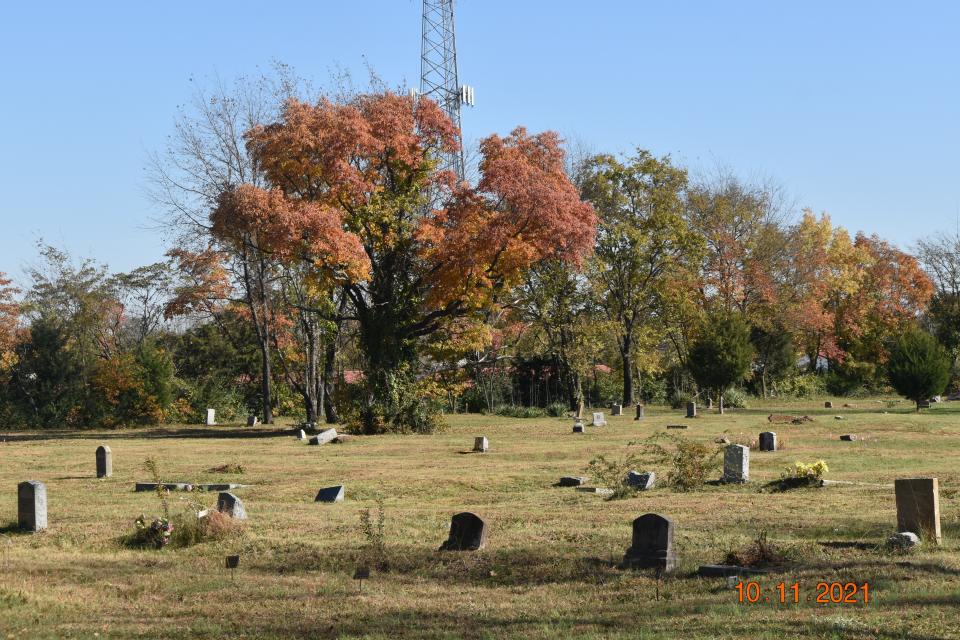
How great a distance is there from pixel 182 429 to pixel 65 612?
30.4 meters

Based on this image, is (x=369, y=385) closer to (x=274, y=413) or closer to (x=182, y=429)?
(x=182, y=429)

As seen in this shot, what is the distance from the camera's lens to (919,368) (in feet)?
124

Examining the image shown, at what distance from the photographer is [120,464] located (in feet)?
76.8

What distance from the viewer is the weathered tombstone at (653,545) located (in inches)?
411

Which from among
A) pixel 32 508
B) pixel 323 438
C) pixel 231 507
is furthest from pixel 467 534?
pixel 323 438

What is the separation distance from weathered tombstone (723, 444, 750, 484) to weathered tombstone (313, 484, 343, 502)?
655 cm

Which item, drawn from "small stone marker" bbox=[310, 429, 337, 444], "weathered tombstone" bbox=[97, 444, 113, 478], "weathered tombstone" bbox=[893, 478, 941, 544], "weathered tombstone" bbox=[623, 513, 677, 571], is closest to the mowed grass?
"weathered tombstone" bbox=[623, 513, 677, 571]

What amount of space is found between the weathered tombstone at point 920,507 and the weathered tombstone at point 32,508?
1097 cm

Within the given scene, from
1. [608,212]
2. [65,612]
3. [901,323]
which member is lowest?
[65,612]

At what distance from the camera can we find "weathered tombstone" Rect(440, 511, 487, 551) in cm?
1196

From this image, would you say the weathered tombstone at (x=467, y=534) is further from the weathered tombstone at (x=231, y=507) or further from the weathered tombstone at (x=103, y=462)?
the weathered tombstone at (x=103, y=462)

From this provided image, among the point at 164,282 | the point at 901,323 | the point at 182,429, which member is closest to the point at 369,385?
the point at 182,429

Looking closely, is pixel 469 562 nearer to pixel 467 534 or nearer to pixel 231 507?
pixel 467 534

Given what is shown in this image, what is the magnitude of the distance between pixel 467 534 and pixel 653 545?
7.97ft
